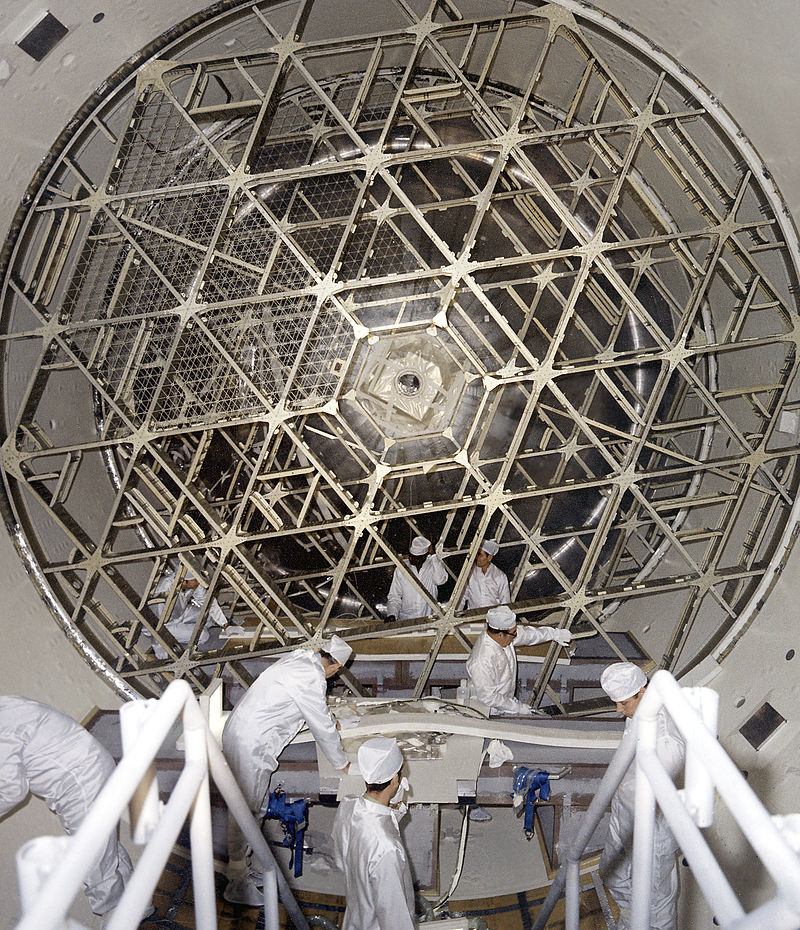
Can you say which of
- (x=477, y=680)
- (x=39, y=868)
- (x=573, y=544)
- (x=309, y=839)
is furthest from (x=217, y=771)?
(x=573, y=544)

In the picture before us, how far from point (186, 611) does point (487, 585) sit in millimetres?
1704

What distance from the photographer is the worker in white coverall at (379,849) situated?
266cm

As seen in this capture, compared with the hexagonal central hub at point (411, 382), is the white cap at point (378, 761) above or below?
below

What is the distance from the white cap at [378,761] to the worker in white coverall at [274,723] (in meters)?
0.55

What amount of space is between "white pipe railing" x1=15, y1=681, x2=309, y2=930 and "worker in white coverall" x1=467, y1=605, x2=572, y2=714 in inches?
83.1

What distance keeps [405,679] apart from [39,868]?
10.6 feet

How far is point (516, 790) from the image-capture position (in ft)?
10.7

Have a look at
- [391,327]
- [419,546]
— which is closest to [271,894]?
[391,327]

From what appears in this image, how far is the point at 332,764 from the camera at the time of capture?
3.25 m

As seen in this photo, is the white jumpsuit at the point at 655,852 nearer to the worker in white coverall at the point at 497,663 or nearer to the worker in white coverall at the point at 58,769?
the worker in white coverall at the point at 497,663

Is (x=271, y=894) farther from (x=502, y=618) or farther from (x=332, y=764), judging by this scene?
(x=502, y=618)

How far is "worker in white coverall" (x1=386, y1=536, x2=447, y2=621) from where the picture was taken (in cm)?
450

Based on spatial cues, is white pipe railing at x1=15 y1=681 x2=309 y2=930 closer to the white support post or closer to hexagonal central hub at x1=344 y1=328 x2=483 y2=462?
the white support post

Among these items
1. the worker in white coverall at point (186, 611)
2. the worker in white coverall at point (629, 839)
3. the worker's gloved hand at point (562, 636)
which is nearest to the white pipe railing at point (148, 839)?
the worker in white coverall at point (629, 839)
